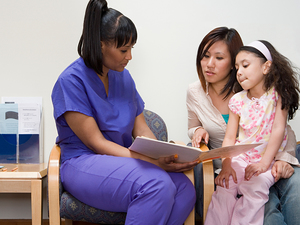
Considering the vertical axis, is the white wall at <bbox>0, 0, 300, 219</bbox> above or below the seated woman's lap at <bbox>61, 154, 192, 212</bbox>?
above

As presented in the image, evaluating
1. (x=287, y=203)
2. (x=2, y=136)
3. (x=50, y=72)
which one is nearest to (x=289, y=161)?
(x=287, y=203)

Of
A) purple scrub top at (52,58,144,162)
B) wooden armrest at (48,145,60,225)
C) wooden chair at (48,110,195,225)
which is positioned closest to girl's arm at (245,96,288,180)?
wooden chair at (48,110,195,225)

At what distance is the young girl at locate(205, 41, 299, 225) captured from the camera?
1366mm

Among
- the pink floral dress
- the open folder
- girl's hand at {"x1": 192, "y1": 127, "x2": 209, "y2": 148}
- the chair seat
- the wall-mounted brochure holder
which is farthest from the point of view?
the wall-mounted brochure holder

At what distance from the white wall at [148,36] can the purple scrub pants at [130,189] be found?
0.87 meters

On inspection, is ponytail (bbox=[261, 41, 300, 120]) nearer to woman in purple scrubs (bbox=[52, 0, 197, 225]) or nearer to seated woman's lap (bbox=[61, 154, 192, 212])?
woman in purple scrubs (bbox=[52, 0, 197, 225])

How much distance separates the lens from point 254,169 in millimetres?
1374

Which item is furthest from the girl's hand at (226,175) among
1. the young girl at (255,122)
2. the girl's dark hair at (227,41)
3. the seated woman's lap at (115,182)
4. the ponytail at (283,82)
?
the girl's dark hair at (227,41)

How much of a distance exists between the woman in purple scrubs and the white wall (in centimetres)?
62

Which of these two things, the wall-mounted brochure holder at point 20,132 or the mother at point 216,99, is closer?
the mother at point 216,99

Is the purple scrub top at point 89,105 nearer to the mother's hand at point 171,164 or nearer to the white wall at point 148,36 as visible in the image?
the mother's hand at point 171,164

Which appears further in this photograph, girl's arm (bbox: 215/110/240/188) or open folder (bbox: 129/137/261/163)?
girl's arm (bbox: 215/110/240/188)

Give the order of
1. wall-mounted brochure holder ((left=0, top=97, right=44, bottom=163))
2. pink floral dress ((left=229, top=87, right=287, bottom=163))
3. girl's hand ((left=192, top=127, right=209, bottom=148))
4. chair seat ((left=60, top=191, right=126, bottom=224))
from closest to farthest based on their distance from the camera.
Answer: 1. chair seat ((left=60, top=191, right=126, bottom=224))
2. pink floral dress ((left=229, top=87, right=287, bottom=163))
3. girl's hand ((left=192, top=127, right=209, bottom=148))
4. wall-mounted brochure holder ((left=0, top=97, right=44, bottom=163))

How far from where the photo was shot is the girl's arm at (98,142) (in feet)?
4.45
